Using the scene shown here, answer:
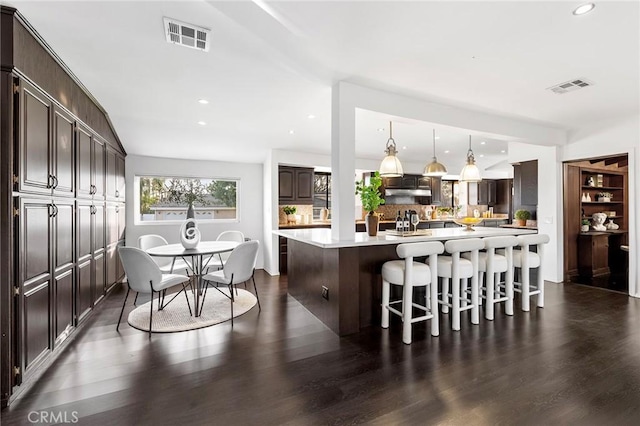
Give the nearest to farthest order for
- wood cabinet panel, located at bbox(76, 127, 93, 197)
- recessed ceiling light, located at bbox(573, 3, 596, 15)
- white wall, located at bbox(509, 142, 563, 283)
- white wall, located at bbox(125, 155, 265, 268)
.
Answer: recessed ceiling light, located at bbox(573, 3, 596, 15) < wood cabinet panel, located at bbox(76, 127, 93, 197) < white wall, located at bbox(509, 142, 563, 283) < white wall, located at bbox(125, 155, 265, 268)

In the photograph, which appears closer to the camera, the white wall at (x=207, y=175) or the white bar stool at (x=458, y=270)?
the white bar stool at (x=458, y=270)

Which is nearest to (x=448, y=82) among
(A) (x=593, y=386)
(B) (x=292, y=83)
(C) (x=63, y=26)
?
(B) (x=292, y=83)

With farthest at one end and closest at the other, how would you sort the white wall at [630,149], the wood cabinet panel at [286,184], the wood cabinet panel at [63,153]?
the wood cabinet panel at [286,184] → the white wall at [630,149] → the wood cabinet panel at [63,153]

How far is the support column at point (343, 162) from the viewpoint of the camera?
10.3 feet

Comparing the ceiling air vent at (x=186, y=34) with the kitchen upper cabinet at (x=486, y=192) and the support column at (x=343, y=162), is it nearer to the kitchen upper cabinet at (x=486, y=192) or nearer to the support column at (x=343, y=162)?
the support column at (x=343, y=162)

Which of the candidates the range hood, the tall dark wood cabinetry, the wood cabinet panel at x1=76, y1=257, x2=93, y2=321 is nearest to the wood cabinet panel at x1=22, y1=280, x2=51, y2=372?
the tall dark wood cabinetry

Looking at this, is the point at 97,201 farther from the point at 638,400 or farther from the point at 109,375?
the point at 638,400

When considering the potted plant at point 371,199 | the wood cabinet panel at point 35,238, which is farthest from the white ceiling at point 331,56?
the wood cabinet panel at point 35,238

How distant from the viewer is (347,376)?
2.26 m

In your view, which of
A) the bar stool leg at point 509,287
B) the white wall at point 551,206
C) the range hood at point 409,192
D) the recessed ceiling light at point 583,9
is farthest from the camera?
the range hood at point 409,192

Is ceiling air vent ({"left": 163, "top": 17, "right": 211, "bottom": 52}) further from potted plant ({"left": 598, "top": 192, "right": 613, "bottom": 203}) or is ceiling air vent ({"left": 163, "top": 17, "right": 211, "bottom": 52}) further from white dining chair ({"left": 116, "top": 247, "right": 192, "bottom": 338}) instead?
potted plant ({"left": 598, "top": 192, "right": 613, "bottom": 203})

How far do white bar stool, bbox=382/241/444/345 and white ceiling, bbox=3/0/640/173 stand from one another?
1609 millimetres

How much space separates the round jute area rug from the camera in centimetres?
321

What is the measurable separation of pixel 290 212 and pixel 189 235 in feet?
9.19
